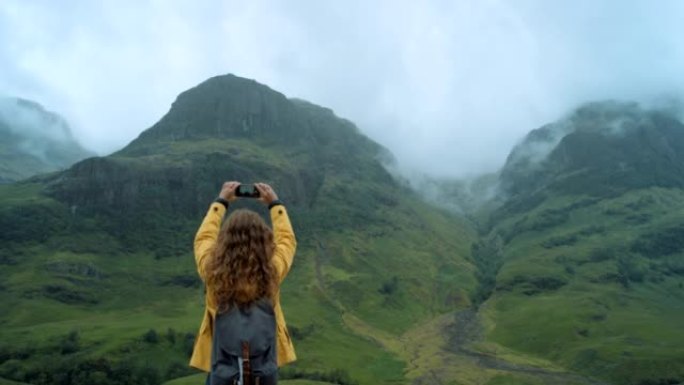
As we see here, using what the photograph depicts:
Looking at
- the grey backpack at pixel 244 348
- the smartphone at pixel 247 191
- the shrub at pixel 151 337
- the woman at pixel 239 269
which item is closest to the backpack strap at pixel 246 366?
the grey backpack at pixel 244 348

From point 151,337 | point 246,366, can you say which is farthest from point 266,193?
point 151,337

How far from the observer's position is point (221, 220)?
962 centimetres

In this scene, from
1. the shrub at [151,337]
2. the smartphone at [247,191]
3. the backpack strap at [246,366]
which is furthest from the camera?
the shrub at [151,337]

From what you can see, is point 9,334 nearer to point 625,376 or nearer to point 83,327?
point 83,327

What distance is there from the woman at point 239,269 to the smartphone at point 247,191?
57 cm

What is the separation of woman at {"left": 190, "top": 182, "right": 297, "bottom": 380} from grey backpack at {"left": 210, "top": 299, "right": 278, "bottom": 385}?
202 mm

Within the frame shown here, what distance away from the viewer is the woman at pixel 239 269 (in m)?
8.43

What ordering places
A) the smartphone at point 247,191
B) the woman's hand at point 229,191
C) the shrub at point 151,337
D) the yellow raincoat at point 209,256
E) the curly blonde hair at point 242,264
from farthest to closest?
the shrub at point 151,337 → the woman's hand at point 229,191 → the smartphone at point 247,191 → the yellow raincoat at point 209,256 → the curly blonde hair at point 242,264

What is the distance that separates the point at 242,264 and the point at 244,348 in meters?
1.13

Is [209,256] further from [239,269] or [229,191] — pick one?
[229,191]

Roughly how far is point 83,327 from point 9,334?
19141 mm

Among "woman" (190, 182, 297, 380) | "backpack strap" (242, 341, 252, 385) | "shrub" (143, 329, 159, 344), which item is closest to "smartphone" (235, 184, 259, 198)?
"woman" (190, 182, 297, 380)

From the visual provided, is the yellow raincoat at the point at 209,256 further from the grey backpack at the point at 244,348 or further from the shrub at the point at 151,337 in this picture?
the shrub at the point at 151,337

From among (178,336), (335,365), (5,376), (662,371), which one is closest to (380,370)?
(335,365)
